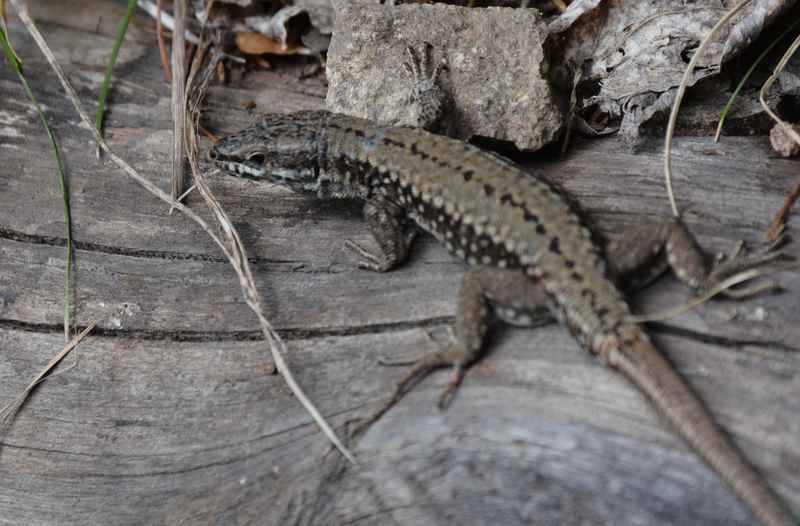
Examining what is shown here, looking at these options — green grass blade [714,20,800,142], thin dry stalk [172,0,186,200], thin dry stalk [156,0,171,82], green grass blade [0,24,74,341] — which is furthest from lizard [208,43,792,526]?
thin dry stalk [156,0,171,82]

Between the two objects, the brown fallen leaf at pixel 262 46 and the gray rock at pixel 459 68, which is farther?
the brown fallen leaf at pixel 262 46

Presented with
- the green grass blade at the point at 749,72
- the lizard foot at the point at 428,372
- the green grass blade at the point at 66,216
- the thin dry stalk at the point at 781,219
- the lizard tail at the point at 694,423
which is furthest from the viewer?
the green grass blade at the point at 749,72

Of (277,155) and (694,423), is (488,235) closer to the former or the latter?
(694,423)

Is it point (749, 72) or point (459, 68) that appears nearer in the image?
point (749, 72)

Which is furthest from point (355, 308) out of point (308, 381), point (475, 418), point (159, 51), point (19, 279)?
point (159, 51)

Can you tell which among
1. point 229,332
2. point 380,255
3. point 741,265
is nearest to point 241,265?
point 229,332

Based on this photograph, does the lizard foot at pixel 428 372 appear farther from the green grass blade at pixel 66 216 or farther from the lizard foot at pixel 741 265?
the green grass blade at pixel 66 216

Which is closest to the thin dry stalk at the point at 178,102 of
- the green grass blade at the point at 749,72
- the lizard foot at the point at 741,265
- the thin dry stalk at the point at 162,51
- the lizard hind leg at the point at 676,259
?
the thin dry stalk at the point at 162,51
